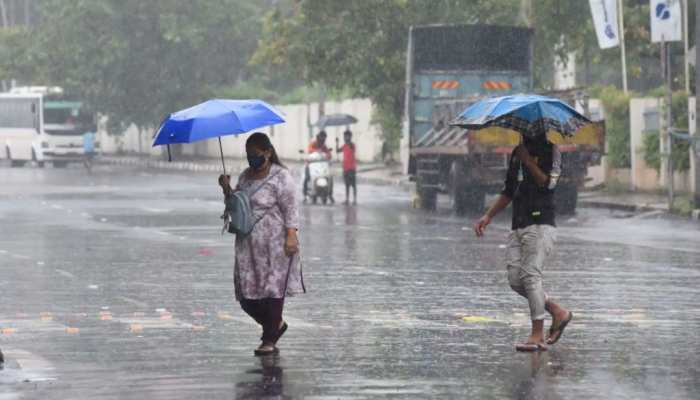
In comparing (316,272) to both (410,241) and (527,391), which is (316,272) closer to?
(410,241)

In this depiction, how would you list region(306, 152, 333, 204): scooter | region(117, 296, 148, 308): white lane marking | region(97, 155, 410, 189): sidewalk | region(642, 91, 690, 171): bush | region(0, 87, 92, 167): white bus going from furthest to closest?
region(0, 87, 92, 167): white bus → region(97, 155, 410, 189): sidewalk → region(306, 152, 333, 204): scooter → region(642, 91, 690, 171): bush → region(117, 296, 148, 308): white lane marking

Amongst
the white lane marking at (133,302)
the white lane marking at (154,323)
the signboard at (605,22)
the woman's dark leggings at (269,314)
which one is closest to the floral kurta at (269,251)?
the woman's dark leggings at (269,314)

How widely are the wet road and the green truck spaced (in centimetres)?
431

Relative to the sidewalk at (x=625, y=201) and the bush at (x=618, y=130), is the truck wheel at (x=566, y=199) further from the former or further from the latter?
the bush at (x=618, y=130)

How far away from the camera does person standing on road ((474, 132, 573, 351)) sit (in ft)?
40.1

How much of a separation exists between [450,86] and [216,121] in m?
24.6

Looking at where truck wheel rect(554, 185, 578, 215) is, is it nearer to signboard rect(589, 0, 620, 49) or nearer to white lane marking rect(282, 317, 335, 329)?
signboard rect(589, 0, 620, 49)

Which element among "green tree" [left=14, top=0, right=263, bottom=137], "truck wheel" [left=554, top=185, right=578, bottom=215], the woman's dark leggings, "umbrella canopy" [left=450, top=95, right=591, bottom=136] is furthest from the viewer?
"green tree" [left=14, top=0, right=263, bottom=137]

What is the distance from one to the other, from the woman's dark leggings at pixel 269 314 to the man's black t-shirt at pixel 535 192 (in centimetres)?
179

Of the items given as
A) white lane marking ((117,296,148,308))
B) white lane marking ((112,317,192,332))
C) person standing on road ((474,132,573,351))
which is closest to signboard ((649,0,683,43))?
white lane marking ((117,296,148,308))

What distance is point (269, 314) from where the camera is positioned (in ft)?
39.6

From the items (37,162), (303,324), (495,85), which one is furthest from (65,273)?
(37,162)

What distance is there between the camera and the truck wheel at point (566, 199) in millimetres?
31281

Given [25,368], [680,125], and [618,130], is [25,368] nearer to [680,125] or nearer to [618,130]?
[680,125]
